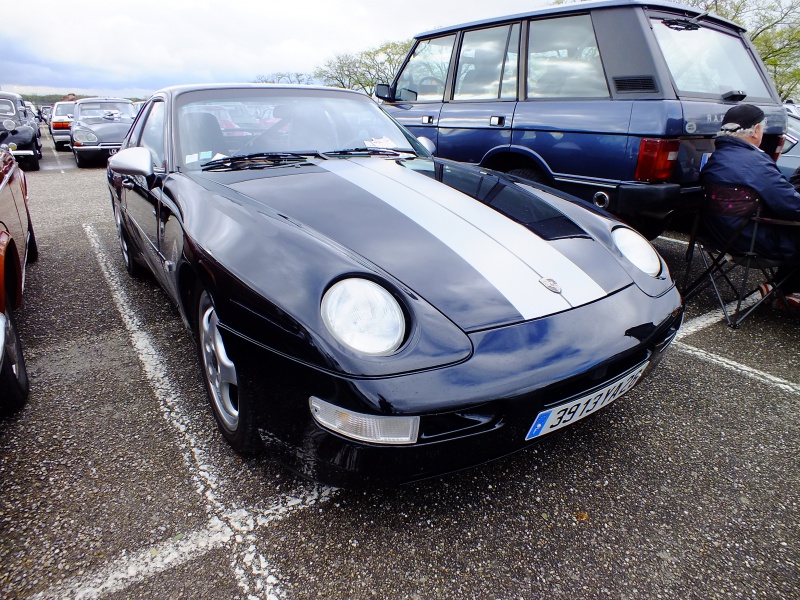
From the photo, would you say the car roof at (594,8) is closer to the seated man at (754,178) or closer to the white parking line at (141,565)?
the seated man at (754,178)

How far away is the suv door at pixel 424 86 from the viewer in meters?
4.42

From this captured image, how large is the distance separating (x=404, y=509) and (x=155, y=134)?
2.35 meters

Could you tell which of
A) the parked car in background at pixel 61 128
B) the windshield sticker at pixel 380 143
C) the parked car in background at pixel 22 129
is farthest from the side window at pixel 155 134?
the parked car in background at pixel 61 128

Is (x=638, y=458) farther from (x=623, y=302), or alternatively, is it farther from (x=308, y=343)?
(x=308, y=343)

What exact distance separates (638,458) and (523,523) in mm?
594

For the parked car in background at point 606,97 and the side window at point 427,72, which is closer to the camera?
the parked car in background at point 606,97

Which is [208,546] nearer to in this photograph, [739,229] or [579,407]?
[579,407]

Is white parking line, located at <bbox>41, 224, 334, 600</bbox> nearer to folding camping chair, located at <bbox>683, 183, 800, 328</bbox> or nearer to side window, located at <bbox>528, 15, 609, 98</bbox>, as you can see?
folding camping chair, located at <bbox>683, 183, 800, 328</bbox>

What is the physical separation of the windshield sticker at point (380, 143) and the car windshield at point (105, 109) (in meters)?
11.5

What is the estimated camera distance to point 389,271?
150 cm

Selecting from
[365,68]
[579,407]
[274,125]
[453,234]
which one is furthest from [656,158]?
[365,68]

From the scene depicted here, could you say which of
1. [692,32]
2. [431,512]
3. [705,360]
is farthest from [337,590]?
[692,32]

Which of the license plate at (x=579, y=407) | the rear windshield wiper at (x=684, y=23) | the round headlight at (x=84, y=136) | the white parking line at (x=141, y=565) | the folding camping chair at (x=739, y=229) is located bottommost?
the round headlight at (x=84, y=136)

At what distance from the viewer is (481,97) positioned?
4.07 metres
